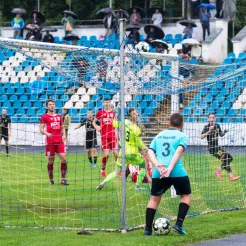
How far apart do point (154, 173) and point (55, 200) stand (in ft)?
16.0

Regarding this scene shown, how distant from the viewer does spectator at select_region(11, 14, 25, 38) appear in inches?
1612

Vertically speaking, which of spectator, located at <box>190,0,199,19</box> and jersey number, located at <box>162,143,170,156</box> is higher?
spectator, located at <box>190,0,199,19</box>

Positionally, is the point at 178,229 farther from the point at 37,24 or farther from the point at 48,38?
the point at 37,24

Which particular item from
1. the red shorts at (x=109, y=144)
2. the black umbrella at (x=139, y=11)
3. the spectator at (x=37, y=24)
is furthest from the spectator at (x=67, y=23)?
the red shorts at (x=109, y=144)

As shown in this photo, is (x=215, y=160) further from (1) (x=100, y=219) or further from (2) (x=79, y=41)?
(2) (x=79, y=41)

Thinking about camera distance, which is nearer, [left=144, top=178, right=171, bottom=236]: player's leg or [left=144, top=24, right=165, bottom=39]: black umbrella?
[left=144, top=178, right=171, bottom=236]: player's leg

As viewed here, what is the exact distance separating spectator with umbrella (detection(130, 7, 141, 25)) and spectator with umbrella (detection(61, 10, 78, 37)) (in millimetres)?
2898

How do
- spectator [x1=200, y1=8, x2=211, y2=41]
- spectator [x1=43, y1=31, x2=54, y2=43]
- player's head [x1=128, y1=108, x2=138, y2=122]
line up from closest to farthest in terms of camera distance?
player's head [x1=128, y1=108, x2=138, y2=122], spectator [x1=200, y1=8, x2=211, y2=41], spectator [x1=43, y1=31, x2=54, y2=43]

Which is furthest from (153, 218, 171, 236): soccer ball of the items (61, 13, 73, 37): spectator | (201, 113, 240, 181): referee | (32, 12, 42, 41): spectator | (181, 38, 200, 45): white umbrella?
(61, 13, 73, 37): spectator

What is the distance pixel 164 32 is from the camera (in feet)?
129

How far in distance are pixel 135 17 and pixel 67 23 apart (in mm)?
3478

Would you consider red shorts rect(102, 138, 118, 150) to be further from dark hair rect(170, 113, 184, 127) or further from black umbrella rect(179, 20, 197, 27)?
black umbrella rect(179, 20, 197, 27)

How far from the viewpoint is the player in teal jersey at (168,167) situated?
38.7ft

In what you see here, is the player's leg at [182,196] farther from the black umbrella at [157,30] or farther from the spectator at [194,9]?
the spectator at [194,9]
